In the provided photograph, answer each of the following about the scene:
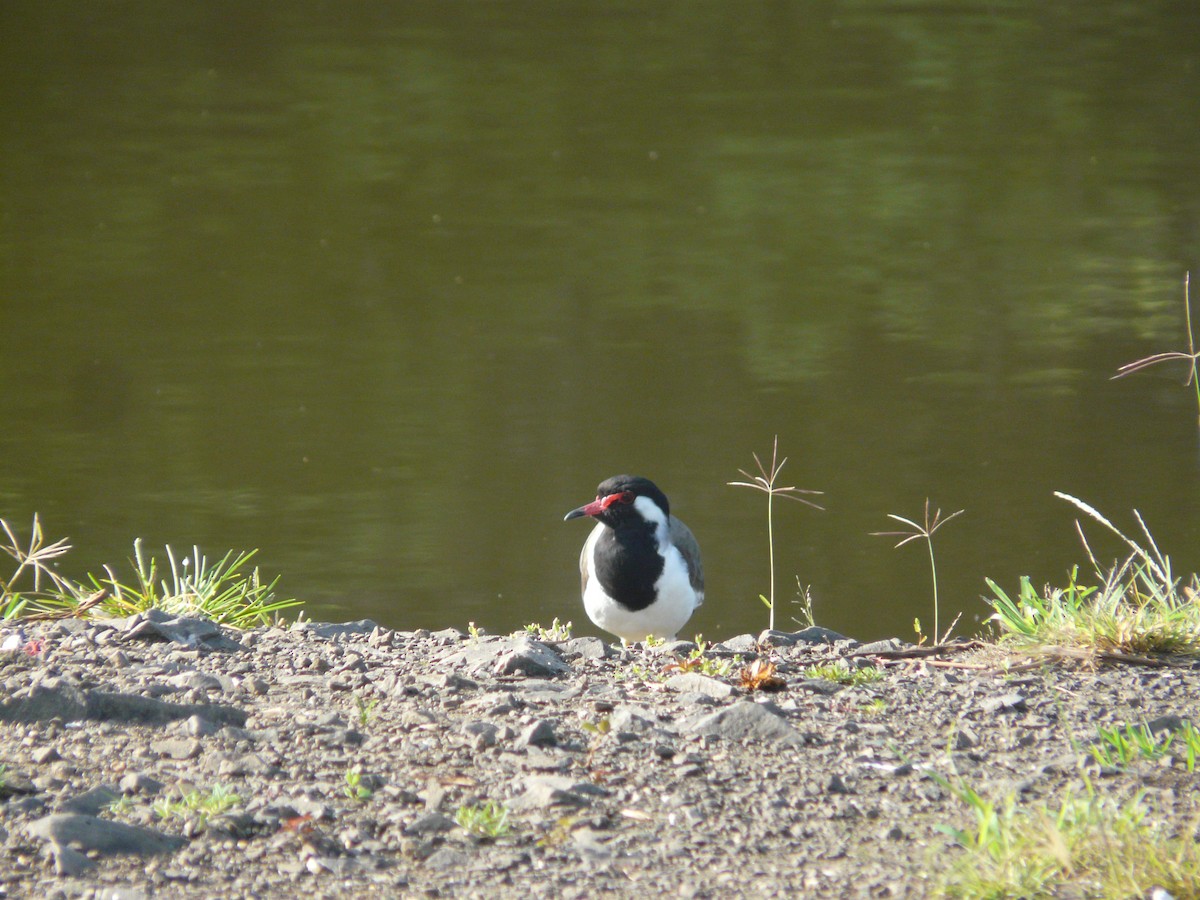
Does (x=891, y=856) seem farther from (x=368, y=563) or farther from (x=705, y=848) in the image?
(x=368, y=563)

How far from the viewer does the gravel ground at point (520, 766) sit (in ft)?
7.23

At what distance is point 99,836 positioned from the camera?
2236mm

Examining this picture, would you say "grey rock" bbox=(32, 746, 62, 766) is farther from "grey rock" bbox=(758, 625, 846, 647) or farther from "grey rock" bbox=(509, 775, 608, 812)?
"grey rock" bbox=(758, 625, 846, 647)

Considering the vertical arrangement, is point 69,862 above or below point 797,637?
above

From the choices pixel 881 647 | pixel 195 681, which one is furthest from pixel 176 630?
pixel 881 647

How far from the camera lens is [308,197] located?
11.4 metres

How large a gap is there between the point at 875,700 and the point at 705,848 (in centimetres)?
71

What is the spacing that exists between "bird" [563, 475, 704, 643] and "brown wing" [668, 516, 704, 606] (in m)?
0.04

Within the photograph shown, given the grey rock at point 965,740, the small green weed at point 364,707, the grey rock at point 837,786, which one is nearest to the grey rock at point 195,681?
the small green weed at point 364,707

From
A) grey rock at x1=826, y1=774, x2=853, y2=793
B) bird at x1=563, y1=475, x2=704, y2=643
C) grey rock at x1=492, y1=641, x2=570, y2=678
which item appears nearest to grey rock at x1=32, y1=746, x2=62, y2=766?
grey rock at x1=492, y1=641, x2=570, y2=678

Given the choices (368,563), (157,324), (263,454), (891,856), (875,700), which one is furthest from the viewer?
(157,324)

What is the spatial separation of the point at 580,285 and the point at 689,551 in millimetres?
5120

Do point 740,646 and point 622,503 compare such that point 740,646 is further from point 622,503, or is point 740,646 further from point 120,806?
point 120,806

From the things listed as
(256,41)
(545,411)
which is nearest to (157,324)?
(545,411)
